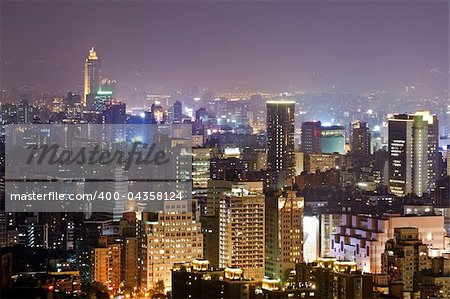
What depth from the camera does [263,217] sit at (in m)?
8.06

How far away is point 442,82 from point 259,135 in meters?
2.00

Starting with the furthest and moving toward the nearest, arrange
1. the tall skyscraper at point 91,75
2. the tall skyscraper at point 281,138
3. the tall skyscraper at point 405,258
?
1. the tall skyscraper at point 281,138
2. the tall skyscraper at point 91,75
3. the tall skyscraper at point 405,258

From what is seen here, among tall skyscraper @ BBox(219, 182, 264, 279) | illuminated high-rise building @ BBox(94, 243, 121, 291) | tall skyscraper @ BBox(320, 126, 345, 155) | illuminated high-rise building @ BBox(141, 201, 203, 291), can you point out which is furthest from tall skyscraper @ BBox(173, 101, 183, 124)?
illuminated high-rise building @ BBox(94, 243, 121, 291)

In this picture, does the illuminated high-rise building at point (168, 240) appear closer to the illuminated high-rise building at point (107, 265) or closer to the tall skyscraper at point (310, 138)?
the illuminated high-rise building at point (107, 265)

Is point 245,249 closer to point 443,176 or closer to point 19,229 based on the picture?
point 19,229

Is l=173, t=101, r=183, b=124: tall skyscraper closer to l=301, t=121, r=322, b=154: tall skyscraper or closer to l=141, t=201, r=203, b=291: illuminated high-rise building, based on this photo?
l=301, t=121, r=322, b=154: tall skyscraper

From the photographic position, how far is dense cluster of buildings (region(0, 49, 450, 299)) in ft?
21.9

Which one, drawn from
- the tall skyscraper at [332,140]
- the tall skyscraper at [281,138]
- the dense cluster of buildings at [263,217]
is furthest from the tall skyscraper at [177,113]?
the tall skyscraper at [332,140]

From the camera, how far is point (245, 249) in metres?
7.84

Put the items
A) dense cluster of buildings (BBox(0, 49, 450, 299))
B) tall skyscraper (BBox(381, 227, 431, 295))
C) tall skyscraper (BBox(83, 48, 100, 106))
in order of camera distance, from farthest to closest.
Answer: tall skyscraper (BBox(83, 48, 100, 106)), tall skyscraper (BBox(381, 227, 431, 295)), dense cluster of buildings (BBox(0, 49, 450, 299))

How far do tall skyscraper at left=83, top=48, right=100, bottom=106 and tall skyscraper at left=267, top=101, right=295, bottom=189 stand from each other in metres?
1.49

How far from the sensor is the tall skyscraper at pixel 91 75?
8586 mm

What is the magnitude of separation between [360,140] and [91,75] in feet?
9.28

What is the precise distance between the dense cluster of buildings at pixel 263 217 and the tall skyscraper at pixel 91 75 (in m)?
0.02
